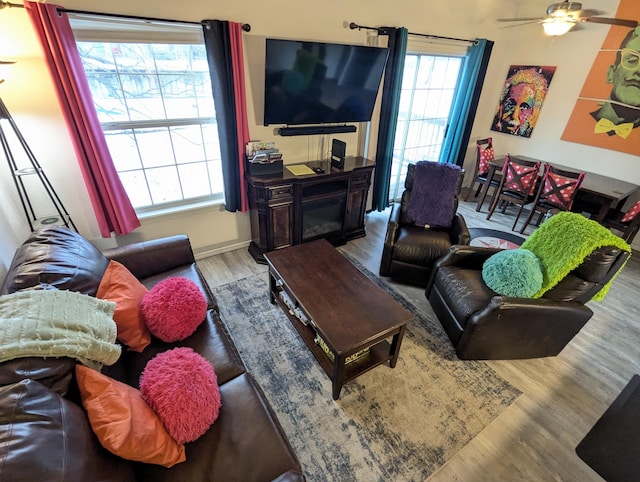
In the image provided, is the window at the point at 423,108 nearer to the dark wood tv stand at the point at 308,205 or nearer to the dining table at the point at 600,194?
the dark wood tv stand at the point at 308,205

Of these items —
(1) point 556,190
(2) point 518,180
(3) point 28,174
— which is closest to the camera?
(3) point 28,174

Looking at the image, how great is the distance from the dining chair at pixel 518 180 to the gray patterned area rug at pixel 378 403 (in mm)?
2413

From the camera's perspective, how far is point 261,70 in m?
2.57

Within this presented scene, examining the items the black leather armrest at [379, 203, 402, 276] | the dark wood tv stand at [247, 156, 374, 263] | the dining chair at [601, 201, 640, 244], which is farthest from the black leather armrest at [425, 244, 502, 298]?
the dining chair at [601, 201, 640, 244]

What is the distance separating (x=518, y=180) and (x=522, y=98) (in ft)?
4.54

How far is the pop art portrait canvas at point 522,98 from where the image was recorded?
3957 mm

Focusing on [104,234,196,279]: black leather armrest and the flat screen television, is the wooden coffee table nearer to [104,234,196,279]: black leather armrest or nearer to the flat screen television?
[104,234,196,279]: black leather armrest

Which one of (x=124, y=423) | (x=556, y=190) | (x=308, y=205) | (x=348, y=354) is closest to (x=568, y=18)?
(x=556, y=190)

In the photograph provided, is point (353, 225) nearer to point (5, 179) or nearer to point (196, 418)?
point (196, 418)

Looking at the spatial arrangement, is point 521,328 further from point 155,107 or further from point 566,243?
point 155,107

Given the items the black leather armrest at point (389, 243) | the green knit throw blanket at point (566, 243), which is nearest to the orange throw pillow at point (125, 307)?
the black leather armrest at point (389, 243)

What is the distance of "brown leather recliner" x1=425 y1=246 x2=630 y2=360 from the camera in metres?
1.81

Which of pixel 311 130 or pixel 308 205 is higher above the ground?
pixel 311 130

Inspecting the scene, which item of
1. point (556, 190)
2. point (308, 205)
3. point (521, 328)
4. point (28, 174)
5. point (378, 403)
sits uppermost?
point (28, 174)
